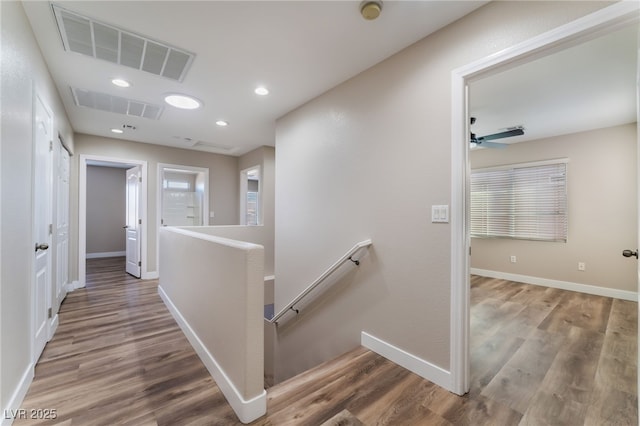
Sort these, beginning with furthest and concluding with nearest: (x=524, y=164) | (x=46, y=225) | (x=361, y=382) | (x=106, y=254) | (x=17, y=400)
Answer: (x=106, y=254)
(x=524, y=164)
(x=46, y=225)
(x=361, y=382)
(x=17, y=400)

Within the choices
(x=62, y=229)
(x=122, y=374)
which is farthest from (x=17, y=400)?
(x=62, y=229)

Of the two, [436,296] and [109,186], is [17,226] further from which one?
[109,186]

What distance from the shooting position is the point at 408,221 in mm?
2076

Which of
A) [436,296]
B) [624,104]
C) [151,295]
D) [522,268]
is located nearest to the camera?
[436,296]

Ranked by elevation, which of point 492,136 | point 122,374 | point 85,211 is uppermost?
point 492,136

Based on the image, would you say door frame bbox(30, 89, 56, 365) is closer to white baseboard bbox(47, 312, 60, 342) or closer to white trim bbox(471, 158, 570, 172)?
white baseboard bbox(47, 312, 60, 342)

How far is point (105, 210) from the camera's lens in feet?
24.4

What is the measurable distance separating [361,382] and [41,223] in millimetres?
2871

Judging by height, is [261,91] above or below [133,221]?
above

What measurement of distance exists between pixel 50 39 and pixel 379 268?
3.14 m

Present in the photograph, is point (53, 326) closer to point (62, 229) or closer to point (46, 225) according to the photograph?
point (46, 225)

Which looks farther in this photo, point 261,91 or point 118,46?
point 261,91

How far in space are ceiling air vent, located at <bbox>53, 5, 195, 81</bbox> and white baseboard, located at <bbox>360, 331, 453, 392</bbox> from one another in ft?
9.44

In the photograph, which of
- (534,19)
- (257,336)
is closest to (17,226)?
(257,336)
